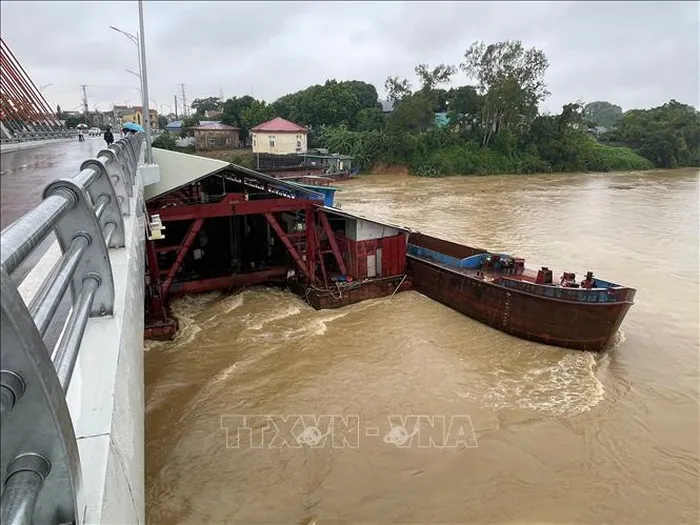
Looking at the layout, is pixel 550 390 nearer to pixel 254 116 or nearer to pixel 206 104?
pixel 254 116

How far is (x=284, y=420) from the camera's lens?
27.9 feet

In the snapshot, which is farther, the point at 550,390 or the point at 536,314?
the point at 536,314

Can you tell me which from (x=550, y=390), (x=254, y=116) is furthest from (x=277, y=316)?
(x=254, y=116)

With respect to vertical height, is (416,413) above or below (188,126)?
below

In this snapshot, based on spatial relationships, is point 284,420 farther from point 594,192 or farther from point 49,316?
point 594,192

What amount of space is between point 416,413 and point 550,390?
3.00m

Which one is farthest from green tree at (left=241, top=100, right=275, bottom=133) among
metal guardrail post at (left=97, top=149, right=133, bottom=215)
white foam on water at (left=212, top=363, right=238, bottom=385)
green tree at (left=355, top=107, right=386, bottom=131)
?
metal guardrail post at (left=97, top=149, right=133, bottom=215)

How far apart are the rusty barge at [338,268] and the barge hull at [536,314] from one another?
0.02m

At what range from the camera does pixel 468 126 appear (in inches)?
2124

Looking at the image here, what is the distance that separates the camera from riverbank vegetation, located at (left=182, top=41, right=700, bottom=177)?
4847 centimetres

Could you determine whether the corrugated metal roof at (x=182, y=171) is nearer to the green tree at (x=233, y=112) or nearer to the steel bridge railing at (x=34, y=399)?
the steel bridge railing at (x=34, y=399)

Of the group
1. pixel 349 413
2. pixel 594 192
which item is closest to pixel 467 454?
pixel 349 413

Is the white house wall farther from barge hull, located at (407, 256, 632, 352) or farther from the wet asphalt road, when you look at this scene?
barge hull, located at (407, 256, 632, 352)

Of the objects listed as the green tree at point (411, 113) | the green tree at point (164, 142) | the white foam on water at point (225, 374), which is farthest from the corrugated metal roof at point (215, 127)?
the white foam on water at point (225, 374)
